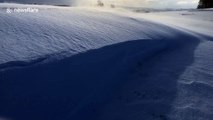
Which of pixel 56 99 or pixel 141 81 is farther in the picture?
pixel 141 81

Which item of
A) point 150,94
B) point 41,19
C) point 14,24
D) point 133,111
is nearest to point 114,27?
point 41,19

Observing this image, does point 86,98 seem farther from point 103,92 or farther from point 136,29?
point 136,29

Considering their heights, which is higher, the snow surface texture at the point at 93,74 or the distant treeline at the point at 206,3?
the snow surface texture at the point at 93,74

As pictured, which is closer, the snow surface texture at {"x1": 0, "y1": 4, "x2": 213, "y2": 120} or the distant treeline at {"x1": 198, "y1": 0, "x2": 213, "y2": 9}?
the snow surface texture at {"x1": 0, "y1": 4, "x2": 213, "y2": 120}

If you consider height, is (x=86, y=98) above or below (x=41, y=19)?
below

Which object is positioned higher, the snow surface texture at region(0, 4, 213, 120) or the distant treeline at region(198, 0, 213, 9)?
the snow surface texture at region(0, 4, 213, 120)

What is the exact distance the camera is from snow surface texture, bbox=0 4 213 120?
Result: 7.00 ft

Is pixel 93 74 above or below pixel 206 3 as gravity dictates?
above

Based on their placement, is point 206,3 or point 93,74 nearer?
point 93,74

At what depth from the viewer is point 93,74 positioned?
2.59 meters

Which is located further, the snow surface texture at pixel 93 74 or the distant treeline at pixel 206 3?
the distant treeline at pixel 206 3

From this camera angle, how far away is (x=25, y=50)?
2529 millimetres

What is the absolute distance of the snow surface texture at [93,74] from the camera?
2.13 metres

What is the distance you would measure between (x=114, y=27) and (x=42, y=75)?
177 cm
